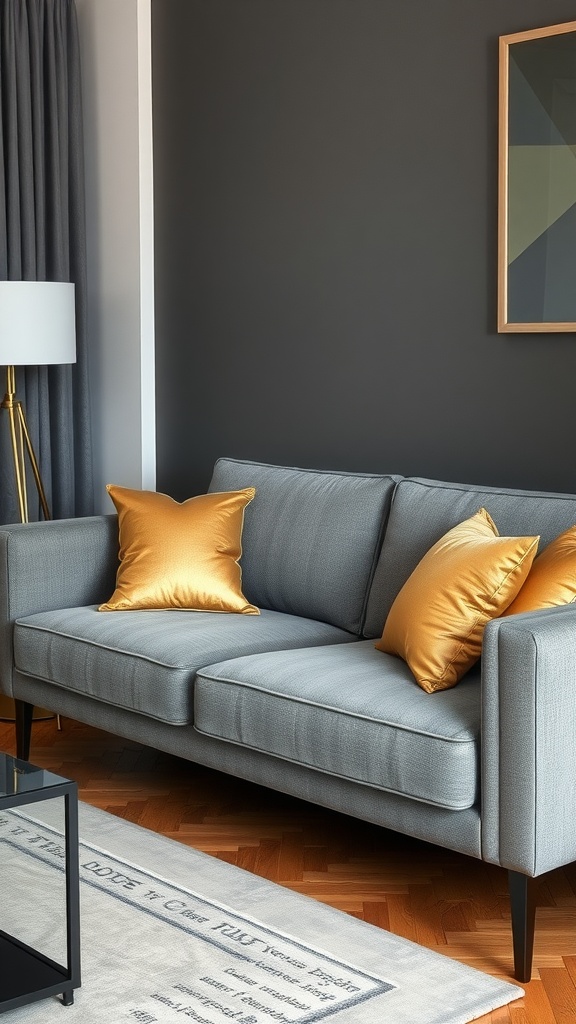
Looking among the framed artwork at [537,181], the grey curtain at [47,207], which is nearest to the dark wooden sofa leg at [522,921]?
the framed artwork at [537,181]

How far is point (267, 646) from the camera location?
3.28 metres

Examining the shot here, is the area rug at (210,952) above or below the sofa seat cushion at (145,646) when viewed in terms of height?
below

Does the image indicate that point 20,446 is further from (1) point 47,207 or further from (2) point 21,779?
(2) point 21,779

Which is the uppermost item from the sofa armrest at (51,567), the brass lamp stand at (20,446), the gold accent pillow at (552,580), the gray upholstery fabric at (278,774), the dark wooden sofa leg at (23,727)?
the brass lamp stand at (20,446)

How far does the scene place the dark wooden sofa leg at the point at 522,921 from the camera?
2.36m

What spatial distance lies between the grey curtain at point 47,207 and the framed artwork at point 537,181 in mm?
1913

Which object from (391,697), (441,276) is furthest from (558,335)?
(391,697)

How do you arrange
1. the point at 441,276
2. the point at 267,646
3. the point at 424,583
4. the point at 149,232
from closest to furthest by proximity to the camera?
the point at 424,583 < the point at 267,646 < the point at 441,276 < the point at 149,232

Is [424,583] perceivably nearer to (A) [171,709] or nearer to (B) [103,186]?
(A) [171,709]

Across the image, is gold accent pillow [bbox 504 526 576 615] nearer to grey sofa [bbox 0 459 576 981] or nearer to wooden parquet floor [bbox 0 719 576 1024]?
grey sofa [bbox 0 459 576 981]

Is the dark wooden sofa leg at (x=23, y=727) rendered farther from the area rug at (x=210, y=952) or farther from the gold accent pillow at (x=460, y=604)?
the gold accent pillow at (x=460, y=604)

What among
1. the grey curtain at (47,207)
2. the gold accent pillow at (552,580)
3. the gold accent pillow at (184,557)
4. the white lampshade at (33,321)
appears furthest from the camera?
the grey curtain at (47,207)

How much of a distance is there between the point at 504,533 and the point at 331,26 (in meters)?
1.93

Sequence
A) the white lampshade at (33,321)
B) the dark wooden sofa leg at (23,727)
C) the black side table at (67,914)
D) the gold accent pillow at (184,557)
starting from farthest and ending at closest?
the white lampshade at (33,321)
the dark wooden sofa leg at (23,727)
the gold accent pillow at (184,557)
the black side table at (67,914)
